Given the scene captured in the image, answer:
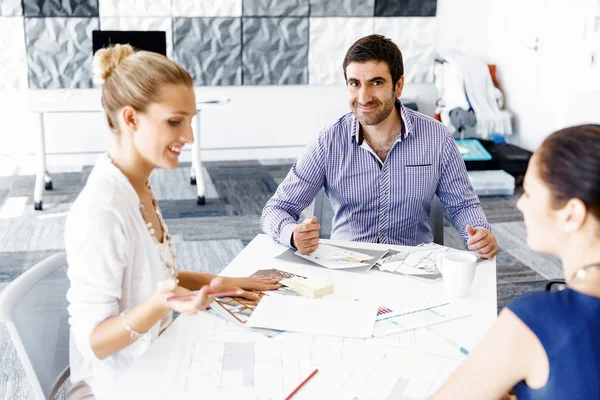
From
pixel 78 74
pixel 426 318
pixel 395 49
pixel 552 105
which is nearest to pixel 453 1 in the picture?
pixel 552 105

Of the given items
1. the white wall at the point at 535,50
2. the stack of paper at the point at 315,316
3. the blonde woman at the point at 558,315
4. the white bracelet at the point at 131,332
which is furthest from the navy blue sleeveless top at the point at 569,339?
the white wall at the point at 535,50

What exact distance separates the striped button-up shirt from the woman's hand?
2.15 feet

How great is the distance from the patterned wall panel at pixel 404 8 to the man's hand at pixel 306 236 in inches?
182

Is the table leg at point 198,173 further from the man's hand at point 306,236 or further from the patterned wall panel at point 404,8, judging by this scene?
the man's hand at point 306,236

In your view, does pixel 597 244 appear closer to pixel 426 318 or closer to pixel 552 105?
pixel 426 318

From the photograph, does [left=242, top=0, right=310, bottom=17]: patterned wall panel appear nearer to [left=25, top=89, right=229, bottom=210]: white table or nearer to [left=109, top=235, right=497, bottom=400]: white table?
[left=25, top=89, right=229, bottom=210]: white table

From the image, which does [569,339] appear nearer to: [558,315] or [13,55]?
[558,315]

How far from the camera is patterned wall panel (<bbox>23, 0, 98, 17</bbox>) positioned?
5.54 m

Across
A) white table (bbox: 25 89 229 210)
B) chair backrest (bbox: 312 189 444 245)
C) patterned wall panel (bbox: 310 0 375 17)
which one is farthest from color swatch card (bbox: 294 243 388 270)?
patterned wall panel (bbox: 310 0 375 17)

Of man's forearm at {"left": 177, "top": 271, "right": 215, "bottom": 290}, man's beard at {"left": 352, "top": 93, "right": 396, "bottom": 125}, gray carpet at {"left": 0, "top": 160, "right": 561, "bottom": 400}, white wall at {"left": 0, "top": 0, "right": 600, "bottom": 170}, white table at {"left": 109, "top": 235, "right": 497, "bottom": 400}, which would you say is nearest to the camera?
white table at {"left": 109, "top": 235, "right": 497, "bottom": 400}

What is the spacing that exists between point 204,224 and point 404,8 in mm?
2991

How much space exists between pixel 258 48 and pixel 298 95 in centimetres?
55

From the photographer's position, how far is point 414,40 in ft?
20.6

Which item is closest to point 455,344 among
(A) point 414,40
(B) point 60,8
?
(B) point 60,8
